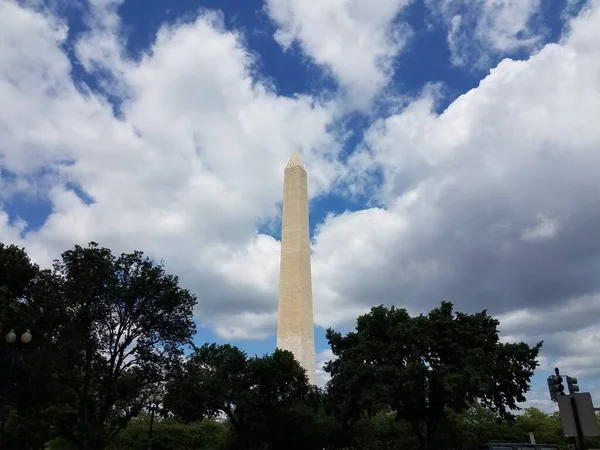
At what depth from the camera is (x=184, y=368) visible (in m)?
36.7

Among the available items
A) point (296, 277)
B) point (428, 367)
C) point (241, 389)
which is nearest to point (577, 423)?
point (428, 367)

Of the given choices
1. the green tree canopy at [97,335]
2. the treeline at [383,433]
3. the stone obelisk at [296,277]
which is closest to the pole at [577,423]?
the green tree canopy at [97,335]

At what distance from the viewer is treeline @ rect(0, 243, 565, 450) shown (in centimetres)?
3034

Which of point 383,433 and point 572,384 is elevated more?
point 383,433

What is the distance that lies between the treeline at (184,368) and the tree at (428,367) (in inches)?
3.6

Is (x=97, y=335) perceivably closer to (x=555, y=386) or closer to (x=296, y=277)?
(x=296, y=277)

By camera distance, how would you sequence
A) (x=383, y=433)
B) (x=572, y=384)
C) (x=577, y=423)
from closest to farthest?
1. (x=577, y=423)
2. (x=572, y=384)
3. (x=383, y=433)

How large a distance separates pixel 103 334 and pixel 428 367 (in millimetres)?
20524

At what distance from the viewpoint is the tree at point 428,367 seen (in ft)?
110

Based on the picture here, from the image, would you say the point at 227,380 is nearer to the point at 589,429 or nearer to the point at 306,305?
the point at 306,305

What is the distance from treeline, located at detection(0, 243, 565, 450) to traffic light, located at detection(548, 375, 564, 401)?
60.7 feet

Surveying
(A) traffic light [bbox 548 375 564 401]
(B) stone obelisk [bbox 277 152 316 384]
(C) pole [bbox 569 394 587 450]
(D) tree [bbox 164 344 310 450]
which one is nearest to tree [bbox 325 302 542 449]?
(D) tree [bbox 164 344 310 450]

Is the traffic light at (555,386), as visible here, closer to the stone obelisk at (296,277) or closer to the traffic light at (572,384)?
the traffic light at (572,384)

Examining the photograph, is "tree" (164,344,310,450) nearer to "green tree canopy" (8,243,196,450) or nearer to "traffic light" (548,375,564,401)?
"green tree canopy" (8,243,196,450)
